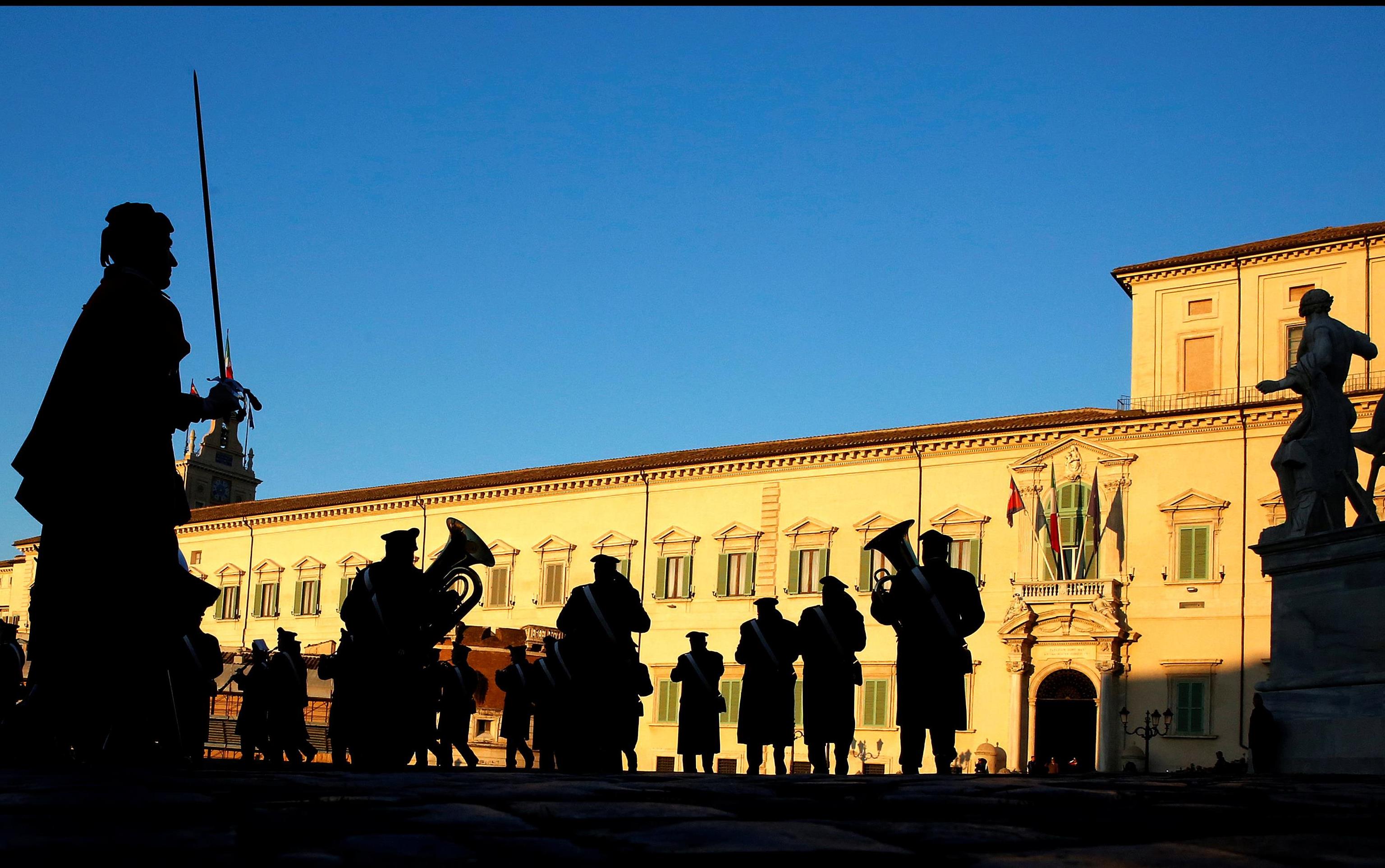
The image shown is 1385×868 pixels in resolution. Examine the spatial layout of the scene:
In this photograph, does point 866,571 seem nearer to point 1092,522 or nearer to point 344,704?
point 1092,522

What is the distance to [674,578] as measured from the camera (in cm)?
4931

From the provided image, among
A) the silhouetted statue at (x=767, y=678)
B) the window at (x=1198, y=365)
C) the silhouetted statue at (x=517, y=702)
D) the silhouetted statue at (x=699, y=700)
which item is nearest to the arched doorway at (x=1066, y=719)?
the window at (x=1198, y=365)

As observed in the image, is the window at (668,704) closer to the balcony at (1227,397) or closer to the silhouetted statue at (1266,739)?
the balcony at (1227,397)

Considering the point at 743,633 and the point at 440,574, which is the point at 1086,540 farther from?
the point at 440,574

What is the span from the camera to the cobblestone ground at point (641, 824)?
4.49 m

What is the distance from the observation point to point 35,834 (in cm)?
449

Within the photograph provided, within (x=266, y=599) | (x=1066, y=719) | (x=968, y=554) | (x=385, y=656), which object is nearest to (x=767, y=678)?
(x=385, y=656)

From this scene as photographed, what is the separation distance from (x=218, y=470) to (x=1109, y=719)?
71.7 meters

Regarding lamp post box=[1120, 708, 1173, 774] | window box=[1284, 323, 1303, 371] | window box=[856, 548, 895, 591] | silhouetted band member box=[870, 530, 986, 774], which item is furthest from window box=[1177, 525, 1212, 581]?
silhouetted band member box=[870, 530, 986, 774]

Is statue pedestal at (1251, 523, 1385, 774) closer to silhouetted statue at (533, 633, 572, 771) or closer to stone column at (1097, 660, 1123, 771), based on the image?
silhouetted statue at (533, 633, 572, 771)

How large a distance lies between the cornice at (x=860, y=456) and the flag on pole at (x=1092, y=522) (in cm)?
143

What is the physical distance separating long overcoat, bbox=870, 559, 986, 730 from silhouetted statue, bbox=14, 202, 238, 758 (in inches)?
309

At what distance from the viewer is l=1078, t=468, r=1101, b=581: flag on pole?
137ft

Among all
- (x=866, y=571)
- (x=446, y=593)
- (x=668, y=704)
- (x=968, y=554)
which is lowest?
(x=668, y=704)
